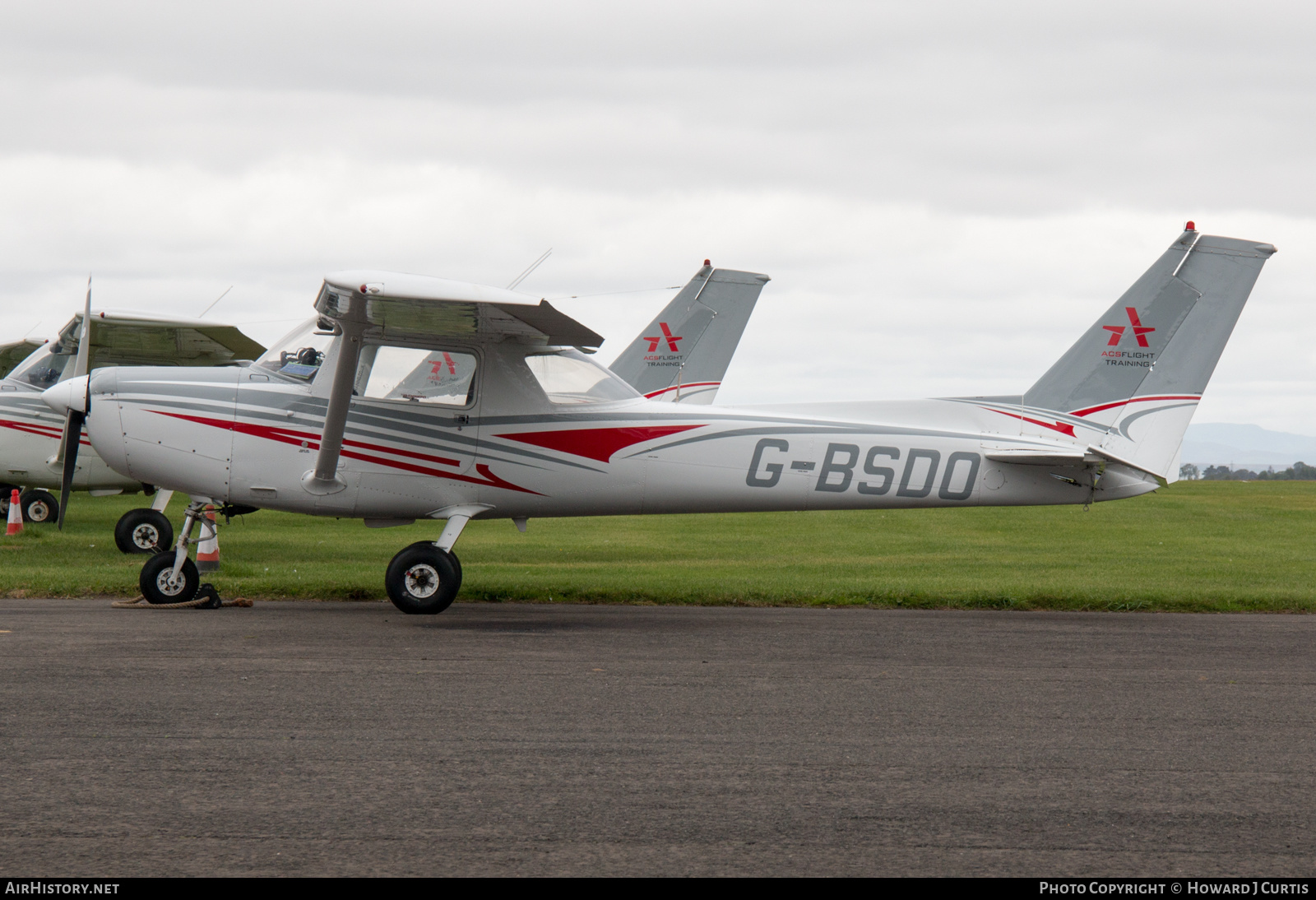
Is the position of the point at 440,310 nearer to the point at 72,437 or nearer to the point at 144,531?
the point at 72,437

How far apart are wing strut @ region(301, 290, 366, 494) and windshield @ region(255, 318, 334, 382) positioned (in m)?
0.50

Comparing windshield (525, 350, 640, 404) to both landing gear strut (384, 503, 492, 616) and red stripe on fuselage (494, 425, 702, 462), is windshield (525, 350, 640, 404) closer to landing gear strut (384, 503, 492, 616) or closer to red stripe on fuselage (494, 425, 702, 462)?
red stripe on fuselage (494, 425, 702, 462)

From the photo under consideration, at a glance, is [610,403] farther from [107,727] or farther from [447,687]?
[107,727]

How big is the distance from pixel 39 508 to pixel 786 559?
12238mm

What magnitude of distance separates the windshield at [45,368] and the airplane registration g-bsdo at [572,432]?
7.66m

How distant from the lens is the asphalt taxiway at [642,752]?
3928mm

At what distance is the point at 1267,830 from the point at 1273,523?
23815 mm

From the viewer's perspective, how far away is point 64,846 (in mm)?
3859

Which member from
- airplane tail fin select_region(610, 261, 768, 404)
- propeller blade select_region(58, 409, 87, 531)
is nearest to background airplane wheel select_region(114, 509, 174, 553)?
propeller blade select_region(58, 409, 87, 531)

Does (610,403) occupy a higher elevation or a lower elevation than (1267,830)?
higher

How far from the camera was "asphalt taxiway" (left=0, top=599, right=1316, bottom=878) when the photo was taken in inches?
155

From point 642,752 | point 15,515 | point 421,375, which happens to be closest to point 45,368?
point 15,515

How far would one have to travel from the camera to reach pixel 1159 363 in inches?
428

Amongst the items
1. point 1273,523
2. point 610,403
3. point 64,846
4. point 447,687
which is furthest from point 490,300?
point 1273,523
